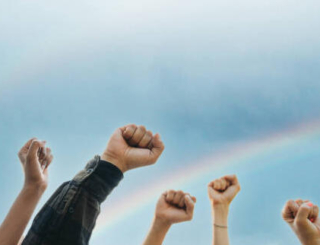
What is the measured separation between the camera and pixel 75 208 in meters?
2.26

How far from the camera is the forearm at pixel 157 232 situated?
3074 millimetres

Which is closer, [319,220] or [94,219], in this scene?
[94,219]

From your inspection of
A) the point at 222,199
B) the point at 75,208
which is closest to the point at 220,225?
the point at 222,199

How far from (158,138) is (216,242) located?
1260mm

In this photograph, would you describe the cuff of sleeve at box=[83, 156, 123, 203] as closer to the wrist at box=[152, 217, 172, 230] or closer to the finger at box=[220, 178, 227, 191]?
the wrist at box=[152, 217, 172, 230]

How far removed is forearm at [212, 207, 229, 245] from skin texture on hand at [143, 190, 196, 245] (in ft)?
1.43

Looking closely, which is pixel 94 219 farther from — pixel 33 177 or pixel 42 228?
pixel 33 177

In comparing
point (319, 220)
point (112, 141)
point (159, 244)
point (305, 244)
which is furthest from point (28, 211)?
point (319, 220)

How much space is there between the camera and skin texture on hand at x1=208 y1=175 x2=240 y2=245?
328 centimetres

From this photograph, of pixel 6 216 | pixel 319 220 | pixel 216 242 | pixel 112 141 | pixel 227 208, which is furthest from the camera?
pixel 319 220

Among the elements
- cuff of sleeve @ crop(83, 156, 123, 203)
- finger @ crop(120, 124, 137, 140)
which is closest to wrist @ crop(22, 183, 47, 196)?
cuff of sleeve @ crop(83, 156, 123, 203)

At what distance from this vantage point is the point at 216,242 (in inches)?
124

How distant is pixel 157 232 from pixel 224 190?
3.15ft

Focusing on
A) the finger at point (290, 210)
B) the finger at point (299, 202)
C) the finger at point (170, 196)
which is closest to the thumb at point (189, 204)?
the finger at point (170, 196)
